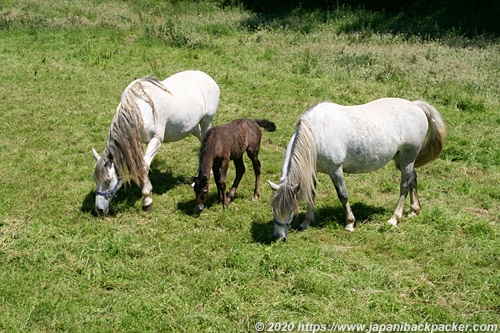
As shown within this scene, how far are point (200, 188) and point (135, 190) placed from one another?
5.45 ft

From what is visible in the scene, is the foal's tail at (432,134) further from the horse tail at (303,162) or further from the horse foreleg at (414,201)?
the horse tail at (303,162)

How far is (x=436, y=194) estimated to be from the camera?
7.71 meters

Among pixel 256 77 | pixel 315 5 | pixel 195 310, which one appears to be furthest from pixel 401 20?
pixel 195 310

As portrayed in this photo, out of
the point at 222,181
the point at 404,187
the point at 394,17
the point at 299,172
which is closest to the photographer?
the point at 299,172

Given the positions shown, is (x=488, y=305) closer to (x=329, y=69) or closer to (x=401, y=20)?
(x=329, y=69)

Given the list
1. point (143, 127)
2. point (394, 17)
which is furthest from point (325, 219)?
point (394, 17)

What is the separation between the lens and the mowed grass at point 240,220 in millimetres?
5027

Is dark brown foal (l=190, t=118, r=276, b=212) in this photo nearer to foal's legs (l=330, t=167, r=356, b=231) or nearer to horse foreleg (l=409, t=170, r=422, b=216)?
foal's legs (l=330, t=167, r=356, b=231)

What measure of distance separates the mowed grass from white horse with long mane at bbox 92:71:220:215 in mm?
511

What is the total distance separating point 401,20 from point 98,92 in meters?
12.6

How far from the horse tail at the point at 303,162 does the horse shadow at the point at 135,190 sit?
2463 millimetres

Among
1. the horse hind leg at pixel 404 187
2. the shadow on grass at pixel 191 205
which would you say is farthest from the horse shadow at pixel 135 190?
the horse hind leg at pixel 404 187

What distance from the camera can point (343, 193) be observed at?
21.3 feet

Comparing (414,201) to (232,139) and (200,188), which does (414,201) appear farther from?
(200,188)
